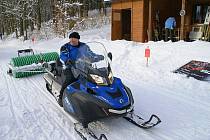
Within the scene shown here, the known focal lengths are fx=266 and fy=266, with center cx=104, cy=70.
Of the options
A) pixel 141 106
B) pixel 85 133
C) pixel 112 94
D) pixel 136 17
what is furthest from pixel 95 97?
pixel 136 17

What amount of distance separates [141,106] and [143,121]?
0.92 metres

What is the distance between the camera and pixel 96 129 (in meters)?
4.79

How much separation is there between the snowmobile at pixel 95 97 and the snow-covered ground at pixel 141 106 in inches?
9.6

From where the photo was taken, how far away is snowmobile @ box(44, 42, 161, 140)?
4.34 meters

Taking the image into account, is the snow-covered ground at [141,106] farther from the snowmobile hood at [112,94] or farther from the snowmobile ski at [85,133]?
the snowmobile hood at [112,94]

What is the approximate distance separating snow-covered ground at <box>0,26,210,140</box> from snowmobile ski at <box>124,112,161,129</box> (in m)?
0.09

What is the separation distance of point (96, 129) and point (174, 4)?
13.0m

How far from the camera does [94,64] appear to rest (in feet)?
Result: 15.8

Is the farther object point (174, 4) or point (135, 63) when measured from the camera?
point (174, 4)

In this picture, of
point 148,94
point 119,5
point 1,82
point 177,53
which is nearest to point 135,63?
point 177,53

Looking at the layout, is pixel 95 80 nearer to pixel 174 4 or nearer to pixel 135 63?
pixel 135 63

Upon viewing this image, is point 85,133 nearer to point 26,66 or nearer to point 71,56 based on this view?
point 71,56

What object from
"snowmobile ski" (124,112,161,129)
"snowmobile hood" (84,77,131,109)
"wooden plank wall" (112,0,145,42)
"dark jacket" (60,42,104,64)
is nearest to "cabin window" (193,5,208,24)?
"wooden plank wall" (112,0,145,42)

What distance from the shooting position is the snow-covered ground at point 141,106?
4.59 meters
